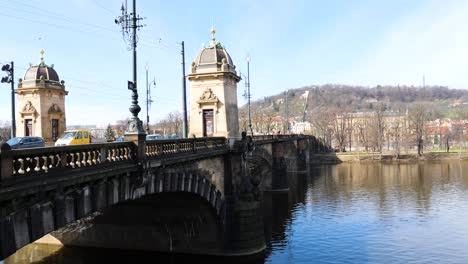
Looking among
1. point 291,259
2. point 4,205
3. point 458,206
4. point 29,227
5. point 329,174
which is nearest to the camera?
point 4,205

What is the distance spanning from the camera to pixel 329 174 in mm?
68000

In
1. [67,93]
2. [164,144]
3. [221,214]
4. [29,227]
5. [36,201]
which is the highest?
[67,93]

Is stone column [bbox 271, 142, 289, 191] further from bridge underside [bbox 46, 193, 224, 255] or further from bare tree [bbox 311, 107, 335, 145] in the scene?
bare tree [bbox 311, 107, 335, 145]

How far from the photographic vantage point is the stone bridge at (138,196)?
9320mm

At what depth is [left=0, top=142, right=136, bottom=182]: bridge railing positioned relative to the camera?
28.6 ft

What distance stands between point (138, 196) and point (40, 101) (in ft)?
59.4

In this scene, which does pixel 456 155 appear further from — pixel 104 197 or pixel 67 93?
pixel 104 197

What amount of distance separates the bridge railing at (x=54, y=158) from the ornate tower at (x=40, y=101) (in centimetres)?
→ 1865

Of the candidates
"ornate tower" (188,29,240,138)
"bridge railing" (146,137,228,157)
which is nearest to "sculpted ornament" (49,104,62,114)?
"ornate tower" (188,29,240,138)

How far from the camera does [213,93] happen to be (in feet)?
90.7

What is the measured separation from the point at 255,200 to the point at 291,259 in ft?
13.3

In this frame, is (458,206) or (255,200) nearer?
(255,200)

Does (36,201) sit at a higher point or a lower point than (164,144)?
lower

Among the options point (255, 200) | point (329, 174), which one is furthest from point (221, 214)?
point (329, 174)
